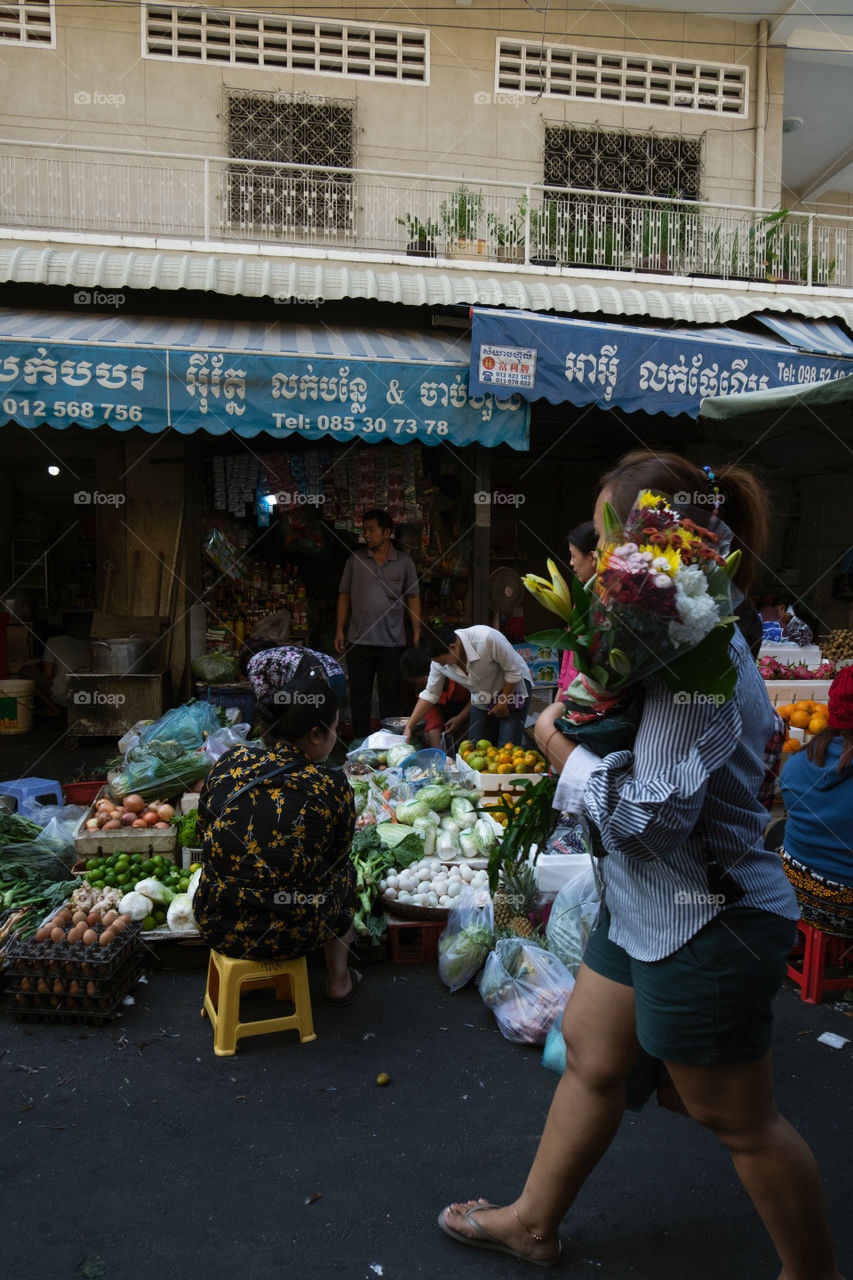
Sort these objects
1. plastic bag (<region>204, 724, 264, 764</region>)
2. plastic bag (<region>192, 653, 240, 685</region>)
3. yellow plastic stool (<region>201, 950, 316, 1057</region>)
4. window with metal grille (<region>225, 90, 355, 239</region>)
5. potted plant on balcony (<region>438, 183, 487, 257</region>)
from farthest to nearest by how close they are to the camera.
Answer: window with metal grille (<region>225, 90, 355, 239</region>) < potted plant on balcony (<region>438, 183, 487, 257</region>) < plastic bag (<region>192, 653, 240, 685</region>) < plastic bag (<region>204, 724, 264, 764</region>) < yellow plastic stool (<region>201, 950, 316, 1057</region>)

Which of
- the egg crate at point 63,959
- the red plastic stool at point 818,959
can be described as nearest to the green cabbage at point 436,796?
the egg crate at point 63,959

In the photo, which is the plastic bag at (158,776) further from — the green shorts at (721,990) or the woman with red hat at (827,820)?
the green shorts at (721,990)

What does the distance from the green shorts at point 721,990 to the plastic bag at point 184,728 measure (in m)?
4.69

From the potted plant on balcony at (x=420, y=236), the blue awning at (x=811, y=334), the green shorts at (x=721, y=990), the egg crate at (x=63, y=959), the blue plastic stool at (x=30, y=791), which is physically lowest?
the egg crate at (x=63, y=959)

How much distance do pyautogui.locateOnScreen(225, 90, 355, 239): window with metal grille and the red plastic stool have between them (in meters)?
9.17

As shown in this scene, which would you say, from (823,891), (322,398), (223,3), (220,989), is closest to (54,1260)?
(220,989)

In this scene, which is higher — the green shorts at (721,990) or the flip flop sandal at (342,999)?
the green shorts at (721,990)

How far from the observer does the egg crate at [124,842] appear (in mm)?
4359

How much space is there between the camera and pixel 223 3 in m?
9.71

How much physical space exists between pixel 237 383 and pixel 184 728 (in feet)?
8.56

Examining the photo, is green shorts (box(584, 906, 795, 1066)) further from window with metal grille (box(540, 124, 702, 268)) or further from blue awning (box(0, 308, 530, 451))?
window with metal grille (box(540, 124, 702, 268))

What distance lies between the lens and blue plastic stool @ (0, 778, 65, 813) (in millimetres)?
5322

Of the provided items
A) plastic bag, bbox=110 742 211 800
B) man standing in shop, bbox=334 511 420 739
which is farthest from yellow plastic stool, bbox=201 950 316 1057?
man standing in shop, bbox=334 511 420 739

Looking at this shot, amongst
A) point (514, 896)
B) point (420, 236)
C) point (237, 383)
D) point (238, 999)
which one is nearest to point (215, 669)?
point (237, 383)
